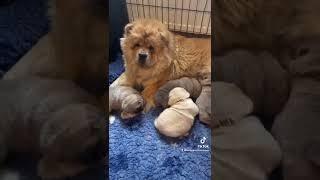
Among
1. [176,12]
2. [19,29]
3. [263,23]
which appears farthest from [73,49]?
[263,23]

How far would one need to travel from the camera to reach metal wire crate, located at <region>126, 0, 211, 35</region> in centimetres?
89

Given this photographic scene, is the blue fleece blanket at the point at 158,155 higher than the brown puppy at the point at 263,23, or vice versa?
the brown puppy at the point at 263,23

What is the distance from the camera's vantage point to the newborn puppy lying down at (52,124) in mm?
886

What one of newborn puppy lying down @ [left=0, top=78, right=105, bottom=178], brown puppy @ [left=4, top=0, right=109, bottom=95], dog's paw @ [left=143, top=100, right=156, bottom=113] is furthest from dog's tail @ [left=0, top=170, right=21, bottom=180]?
dog's paw @ [left=143, top=100, right=156, bottom=113]

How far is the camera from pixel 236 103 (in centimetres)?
91

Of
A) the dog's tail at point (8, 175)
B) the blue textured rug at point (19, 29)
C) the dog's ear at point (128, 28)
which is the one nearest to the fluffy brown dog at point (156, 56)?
the dog's ear at point (128, 28)

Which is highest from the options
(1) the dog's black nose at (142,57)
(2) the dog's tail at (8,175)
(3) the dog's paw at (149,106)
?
(1) the dog's black nose at (142,57)

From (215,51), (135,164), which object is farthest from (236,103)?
(135,164)

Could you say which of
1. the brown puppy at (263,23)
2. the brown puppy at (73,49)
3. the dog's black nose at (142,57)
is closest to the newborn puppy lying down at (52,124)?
the brown puppy at (73,49)

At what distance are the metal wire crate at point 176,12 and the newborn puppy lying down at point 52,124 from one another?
20 cm

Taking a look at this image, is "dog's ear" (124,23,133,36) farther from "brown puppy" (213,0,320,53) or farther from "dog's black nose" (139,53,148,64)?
"brown puppy" (213,0,320,53)

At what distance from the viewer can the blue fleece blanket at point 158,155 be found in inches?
35.0

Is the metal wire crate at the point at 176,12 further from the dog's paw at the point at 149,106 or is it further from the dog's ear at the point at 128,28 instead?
the dog's paw at the point at 149,106

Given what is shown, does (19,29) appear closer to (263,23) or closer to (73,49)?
(73,49)
